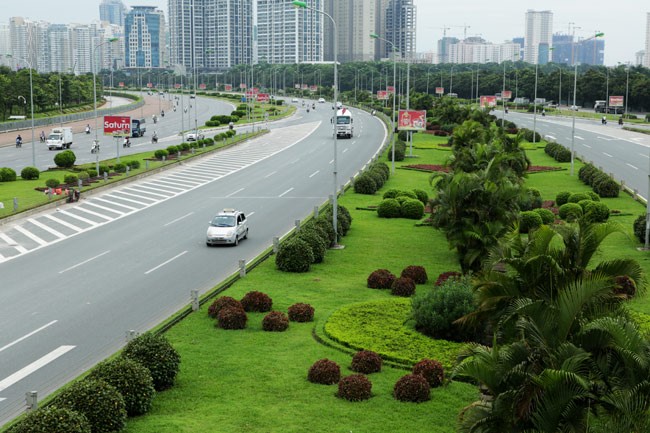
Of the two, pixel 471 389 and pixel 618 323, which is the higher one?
pixel 618 323

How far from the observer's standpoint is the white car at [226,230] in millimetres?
35188

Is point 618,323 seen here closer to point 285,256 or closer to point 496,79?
point 285,256

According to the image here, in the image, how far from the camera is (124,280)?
29.0m

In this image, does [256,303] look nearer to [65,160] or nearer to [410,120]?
[410,120]

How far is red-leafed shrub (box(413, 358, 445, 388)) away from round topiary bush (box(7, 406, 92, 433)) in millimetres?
7205

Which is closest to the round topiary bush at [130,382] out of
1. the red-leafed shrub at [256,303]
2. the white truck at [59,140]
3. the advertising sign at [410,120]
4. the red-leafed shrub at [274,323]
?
the red-leafed shrub at [274,323]

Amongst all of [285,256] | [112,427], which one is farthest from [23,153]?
[112,427]

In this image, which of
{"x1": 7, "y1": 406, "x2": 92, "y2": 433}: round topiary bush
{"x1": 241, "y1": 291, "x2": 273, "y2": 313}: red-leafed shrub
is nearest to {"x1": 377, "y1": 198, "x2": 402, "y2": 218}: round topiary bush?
{"x1": 241, "y1": 291, "x2": 273, "y2": 313}: red-leafed shrub

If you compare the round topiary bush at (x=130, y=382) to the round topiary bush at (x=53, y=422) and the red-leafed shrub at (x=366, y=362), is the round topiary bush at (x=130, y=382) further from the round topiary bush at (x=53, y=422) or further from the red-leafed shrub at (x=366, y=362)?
the red-leafed shrub at (x=366, y=362)

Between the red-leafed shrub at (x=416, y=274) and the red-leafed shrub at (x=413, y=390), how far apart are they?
35.9ft

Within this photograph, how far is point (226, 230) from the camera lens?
35.4 m

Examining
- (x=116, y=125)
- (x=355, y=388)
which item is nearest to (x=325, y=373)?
(x=355, y=388)

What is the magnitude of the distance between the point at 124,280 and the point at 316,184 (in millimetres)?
27930

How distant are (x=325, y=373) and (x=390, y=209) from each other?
24.7 metres
